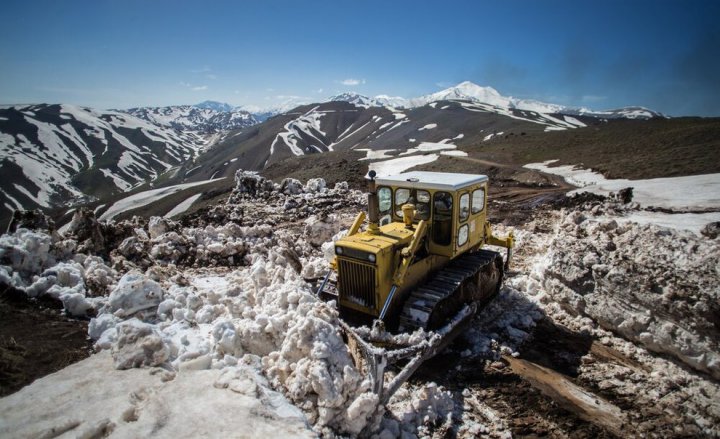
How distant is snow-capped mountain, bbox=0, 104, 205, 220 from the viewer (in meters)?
87.6

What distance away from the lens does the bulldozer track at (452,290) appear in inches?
266

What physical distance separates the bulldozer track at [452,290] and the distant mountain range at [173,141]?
3776 cm

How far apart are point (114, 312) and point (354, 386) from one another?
430cm

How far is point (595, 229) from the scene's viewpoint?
30.2 feet

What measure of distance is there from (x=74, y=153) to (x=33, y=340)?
137748 millimetres

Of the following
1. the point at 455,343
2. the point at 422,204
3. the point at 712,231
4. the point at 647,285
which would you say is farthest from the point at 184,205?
the point at 712,231

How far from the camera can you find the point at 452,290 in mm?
7172

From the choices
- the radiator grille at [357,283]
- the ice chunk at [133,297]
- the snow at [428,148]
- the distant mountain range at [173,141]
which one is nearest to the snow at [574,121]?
the distant mountain range at [173,141]

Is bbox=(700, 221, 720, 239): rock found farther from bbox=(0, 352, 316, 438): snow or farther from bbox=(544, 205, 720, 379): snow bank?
bbox=(0, 352, 316, 438): snow

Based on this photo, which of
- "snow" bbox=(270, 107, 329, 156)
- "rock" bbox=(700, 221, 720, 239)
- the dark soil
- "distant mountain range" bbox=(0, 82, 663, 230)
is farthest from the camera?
"snow" bbox=(270, 107, 329, 156)

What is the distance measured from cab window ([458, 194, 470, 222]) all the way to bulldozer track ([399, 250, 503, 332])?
109 cm

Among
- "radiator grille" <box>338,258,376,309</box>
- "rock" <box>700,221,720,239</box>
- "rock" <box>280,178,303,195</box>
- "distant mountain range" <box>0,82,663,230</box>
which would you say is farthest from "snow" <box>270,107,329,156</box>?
"rock" <box>700,221,720,239</box>

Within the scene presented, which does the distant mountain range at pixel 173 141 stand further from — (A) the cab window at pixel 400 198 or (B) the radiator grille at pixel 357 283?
(B) the radiator grille at pixel 357 283

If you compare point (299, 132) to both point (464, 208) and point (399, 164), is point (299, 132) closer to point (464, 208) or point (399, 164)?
point (399, 164)
